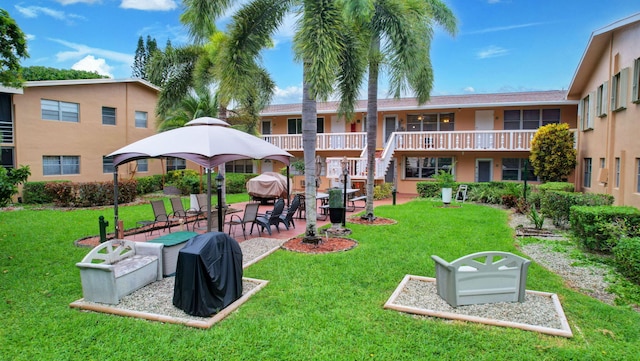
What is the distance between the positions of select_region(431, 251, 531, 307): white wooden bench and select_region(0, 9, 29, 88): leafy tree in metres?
10.1

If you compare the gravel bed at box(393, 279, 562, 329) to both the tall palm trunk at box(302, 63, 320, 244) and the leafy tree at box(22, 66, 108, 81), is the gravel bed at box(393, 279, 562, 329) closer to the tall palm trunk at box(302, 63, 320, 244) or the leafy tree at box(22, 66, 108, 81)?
the tall palm trunk at box(302, 63, 320, 244)

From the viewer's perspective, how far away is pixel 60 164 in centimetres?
1859

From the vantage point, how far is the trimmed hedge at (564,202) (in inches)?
370

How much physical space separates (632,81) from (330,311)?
10.8 meters

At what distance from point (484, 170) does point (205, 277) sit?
2011 centimetres

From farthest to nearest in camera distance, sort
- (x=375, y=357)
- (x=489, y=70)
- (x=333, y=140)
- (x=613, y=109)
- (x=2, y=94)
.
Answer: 1. (x=489, y=70)
2. (x=333, y=140)
3. (x=2, y=94)
4. (x=613, y=109)
5. (x=375, y=357)

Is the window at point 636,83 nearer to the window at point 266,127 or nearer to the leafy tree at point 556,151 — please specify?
the leafy tree at point 556,151

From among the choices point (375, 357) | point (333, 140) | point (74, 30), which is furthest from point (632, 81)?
point (74, 30)

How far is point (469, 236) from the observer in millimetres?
9742

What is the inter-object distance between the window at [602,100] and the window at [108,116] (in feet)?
75.5

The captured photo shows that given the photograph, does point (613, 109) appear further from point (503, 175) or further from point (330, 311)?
point (330, 311)

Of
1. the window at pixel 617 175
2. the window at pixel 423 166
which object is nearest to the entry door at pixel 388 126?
the window at pixel 423 166

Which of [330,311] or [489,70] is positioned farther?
[489,70]

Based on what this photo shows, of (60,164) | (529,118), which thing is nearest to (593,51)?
(529,118)
